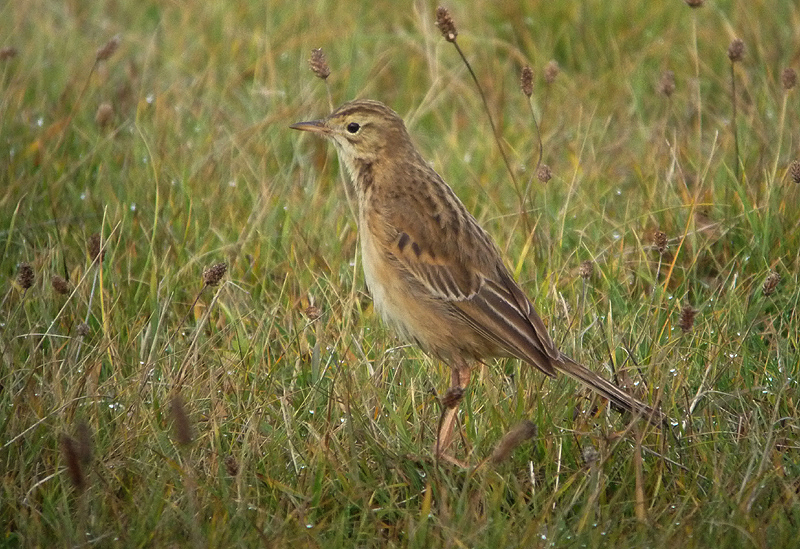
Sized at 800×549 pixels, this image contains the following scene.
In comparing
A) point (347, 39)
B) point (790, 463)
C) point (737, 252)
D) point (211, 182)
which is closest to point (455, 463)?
point (790, 463)

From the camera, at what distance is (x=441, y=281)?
4.89m

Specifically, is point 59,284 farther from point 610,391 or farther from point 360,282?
point 610,391

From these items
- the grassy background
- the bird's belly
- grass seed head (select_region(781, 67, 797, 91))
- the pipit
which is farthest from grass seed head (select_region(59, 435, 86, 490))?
grass seed head (select_region(781, 67, 797, 91))

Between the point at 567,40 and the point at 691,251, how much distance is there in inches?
112

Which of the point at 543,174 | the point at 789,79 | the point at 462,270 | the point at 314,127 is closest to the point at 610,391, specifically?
the point at 462,270

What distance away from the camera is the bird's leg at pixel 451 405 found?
3.77 m

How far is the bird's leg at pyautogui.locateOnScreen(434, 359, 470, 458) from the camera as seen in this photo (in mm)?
3768

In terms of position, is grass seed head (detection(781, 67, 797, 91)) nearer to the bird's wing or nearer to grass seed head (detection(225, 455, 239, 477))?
the bird's wing

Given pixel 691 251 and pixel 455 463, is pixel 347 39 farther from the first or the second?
pixel 455 463

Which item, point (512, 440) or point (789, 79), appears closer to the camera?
point (512, 440)

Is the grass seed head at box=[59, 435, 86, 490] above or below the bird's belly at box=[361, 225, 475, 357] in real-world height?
above

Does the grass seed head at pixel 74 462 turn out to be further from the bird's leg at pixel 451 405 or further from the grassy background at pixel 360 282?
the bird's leg at pixel 451 405

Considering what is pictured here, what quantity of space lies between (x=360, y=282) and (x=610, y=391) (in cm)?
180

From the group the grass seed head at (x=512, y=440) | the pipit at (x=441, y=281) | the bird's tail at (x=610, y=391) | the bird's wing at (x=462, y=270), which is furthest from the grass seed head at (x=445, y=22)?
the grass seed head at (x=512, y=440)
